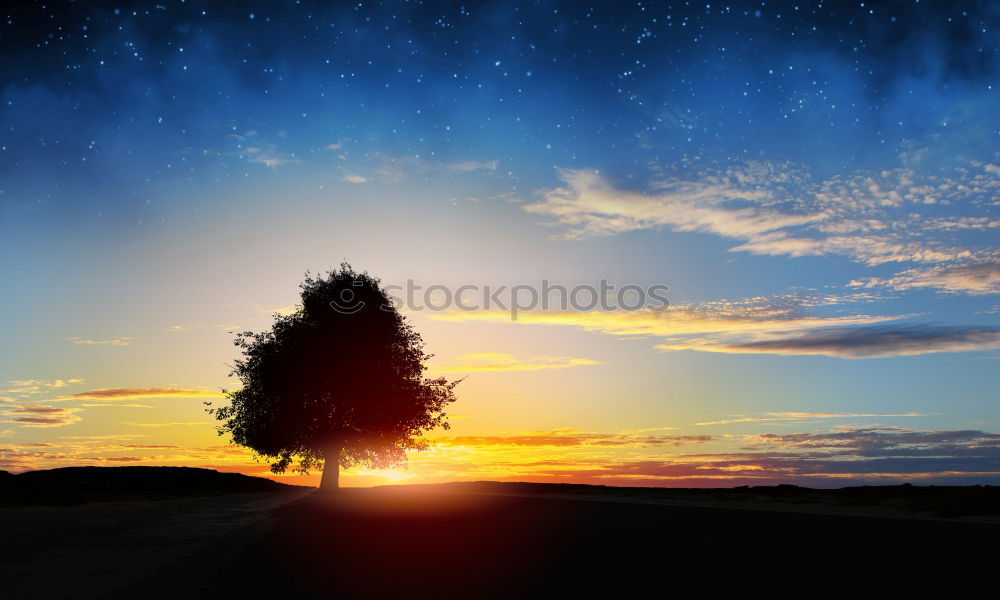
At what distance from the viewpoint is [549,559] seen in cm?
1250

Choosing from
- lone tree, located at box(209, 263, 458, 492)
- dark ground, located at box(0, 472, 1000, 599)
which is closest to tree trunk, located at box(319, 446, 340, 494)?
lone tree, located at box(209, 263, 458, 492)

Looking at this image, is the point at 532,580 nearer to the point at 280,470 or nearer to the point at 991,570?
the point at 991,570

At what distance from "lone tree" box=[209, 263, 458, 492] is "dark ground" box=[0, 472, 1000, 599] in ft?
72.1

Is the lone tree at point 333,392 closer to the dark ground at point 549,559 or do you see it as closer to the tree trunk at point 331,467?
the tree trunk at point 331,467

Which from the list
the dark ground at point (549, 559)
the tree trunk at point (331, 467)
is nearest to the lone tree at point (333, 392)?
the tree trunk at point (331, 467)

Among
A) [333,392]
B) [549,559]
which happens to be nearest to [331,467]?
[333,392]

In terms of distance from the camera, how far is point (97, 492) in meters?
39.1

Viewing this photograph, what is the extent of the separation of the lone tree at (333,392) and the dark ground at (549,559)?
2198 centimetres

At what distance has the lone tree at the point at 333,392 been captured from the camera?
42.3m

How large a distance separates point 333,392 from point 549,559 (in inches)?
1257

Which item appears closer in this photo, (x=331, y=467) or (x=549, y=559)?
(x=549, y=559)

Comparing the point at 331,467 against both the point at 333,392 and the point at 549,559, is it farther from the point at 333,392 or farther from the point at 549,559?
the point at 549,559

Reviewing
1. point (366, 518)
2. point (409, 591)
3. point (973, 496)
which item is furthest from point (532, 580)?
point (973, 496)

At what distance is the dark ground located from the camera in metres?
9.94
